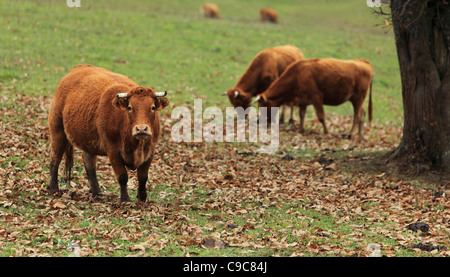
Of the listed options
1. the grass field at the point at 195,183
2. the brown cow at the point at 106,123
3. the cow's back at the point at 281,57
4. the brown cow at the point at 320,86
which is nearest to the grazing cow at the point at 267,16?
the grass field at the point at 195,183

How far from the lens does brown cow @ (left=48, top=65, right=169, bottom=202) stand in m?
9.27

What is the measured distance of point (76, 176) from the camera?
39.2ft

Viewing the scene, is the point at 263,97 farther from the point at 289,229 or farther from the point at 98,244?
the point at 98,244

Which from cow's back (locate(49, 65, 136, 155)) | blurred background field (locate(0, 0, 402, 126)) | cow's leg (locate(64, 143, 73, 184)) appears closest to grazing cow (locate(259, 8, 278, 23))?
blurred background field (locate(0, 0, 402, 126))

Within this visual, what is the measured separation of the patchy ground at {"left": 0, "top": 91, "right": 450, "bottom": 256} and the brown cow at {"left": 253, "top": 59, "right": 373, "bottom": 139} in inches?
98.5

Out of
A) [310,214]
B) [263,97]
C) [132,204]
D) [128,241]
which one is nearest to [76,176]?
[132,204]

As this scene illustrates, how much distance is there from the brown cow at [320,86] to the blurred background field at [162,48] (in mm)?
2899

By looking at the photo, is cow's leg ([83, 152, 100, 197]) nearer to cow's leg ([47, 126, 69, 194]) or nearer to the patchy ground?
the patchy ground

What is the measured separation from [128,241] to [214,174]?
190 inches

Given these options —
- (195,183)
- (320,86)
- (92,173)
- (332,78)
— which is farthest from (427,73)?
(92,173)

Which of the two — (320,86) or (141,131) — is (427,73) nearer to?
(320,86)

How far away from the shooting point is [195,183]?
39.6 ft

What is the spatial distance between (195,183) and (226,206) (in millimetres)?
1746

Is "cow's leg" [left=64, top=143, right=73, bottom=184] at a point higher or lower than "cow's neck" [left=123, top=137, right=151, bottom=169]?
lower
